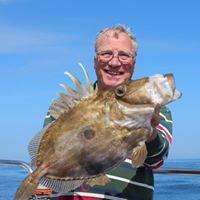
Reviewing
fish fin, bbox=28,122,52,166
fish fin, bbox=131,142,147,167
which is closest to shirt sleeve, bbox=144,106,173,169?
fish fin, bbox=131,142,147,167

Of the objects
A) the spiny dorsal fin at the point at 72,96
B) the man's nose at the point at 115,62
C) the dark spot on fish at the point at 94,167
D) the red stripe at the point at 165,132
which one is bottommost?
the dark spot on fish at the point at 94,167

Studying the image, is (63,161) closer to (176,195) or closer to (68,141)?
(68,141)

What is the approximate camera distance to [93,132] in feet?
10.5

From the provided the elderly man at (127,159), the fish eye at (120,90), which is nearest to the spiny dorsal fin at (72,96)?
the fish eye at (120,90)

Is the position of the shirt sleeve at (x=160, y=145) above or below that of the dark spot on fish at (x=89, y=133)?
below

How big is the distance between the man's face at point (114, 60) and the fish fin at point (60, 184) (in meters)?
0.88

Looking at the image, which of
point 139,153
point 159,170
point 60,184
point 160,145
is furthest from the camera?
point 159,170

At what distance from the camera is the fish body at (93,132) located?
3156 millimetres

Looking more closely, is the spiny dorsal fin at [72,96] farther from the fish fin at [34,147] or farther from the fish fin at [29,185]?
the fish fin at [29,185]

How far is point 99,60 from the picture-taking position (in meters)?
4.01

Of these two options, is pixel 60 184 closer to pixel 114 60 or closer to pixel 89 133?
pixel 89 133

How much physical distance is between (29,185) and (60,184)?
0.20 metres

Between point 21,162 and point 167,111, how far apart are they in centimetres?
366

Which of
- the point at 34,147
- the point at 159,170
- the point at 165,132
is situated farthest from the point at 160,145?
the point at 159,170
